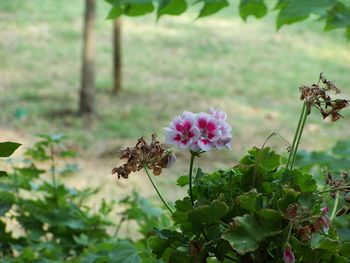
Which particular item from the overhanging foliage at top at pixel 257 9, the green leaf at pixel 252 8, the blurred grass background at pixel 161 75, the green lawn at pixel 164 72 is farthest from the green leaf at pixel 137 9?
the green lawn at pixel 164 72

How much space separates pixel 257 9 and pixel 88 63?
4.15 m

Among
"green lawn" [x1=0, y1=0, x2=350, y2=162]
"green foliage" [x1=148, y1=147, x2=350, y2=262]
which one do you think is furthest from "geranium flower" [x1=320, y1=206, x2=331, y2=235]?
"green lawn" [x1=0, y1=0, x2=350, y2=162]

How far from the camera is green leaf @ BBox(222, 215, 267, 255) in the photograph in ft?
2.51

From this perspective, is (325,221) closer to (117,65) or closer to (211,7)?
(211,7)

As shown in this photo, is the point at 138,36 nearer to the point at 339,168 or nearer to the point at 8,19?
the point at 8,19

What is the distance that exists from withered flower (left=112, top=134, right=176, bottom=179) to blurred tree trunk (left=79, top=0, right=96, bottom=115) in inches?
188

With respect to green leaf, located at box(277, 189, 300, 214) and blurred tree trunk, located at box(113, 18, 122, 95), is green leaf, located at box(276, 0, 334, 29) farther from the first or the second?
blurred tree trunk, located at box(113, 18, 122, 95)

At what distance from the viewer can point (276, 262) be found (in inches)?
31.7

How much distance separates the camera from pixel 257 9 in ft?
5.39

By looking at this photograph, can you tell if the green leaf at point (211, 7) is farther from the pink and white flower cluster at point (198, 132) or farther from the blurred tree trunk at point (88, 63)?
the blurred tree trunk at point (88, 63)

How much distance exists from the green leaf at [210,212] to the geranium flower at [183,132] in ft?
0.27

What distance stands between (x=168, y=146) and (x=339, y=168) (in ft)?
3.45

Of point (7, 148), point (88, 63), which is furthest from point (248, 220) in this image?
point (88, 63)

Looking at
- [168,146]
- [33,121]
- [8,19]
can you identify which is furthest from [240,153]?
[8,19]
